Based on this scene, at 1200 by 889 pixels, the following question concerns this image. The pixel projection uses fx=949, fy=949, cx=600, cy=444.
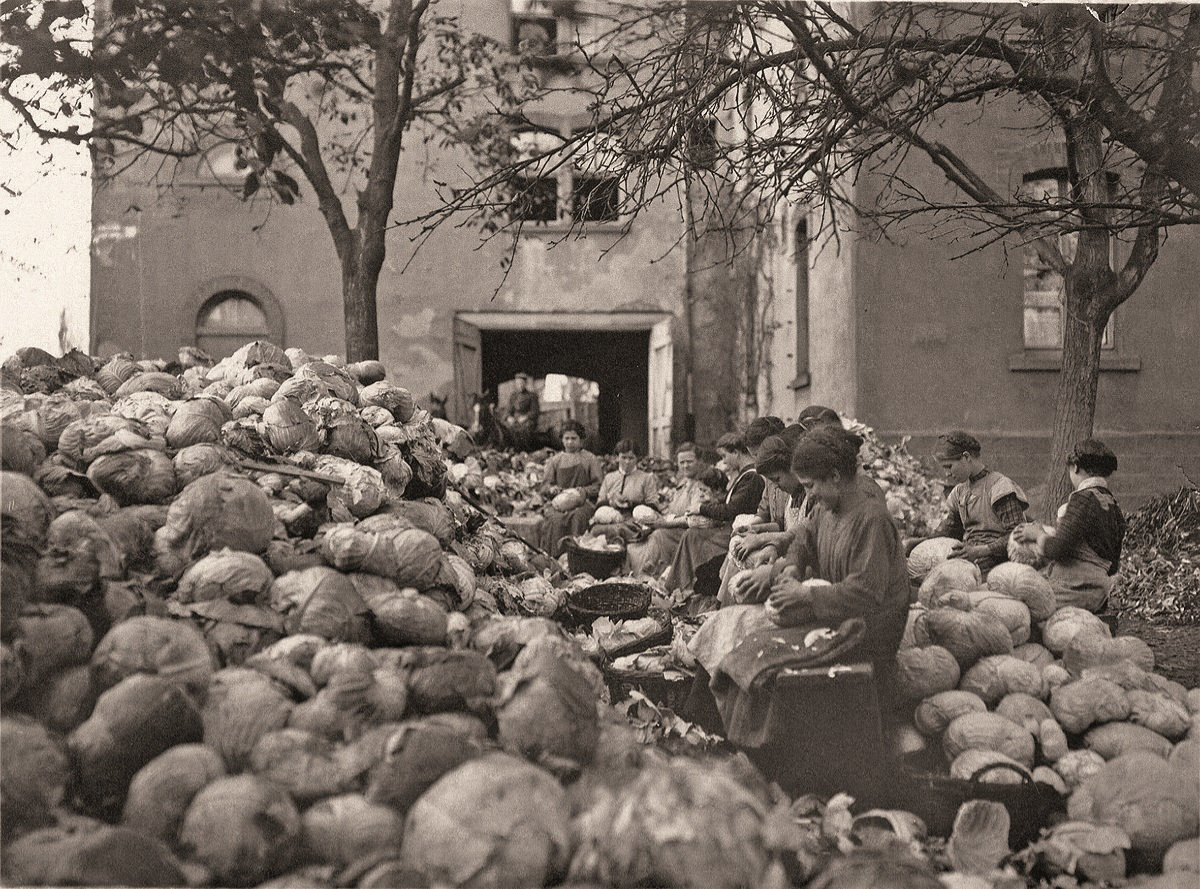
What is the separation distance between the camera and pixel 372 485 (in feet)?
15.9

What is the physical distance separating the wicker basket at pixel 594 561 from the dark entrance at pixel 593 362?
1058 centimetres

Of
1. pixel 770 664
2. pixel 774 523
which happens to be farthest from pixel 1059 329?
pixel 770 664

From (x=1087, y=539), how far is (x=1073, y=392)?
12.4 feet

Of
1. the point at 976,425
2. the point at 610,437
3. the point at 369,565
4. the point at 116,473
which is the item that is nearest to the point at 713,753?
the point at 369,565

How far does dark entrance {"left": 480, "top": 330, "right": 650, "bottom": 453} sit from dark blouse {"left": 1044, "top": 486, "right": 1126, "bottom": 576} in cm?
1440

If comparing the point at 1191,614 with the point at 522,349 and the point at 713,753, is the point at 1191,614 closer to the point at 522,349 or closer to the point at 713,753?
the point at 713,753

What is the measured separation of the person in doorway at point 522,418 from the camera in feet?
52.4

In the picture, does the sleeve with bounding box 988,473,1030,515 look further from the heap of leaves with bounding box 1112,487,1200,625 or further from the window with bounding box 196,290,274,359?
the window with bounding box 196,290,274,359

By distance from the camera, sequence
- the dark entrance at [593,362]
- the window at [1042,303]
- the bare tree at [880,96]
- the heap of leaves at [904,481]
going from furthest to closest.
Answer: the dark entrance at [593,362], the window at [1042,303], the heap of leaves at [904,481], the bare tree at [880,96]

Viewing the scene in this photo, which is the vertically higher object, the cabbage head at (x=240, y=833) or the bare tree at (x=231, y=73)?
the bare tree at (x=231, y=73)

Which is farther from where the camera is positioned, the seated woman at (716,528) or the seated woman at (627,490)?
the seated woman at (627,490)

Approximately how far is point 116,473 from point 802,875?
3264 mm

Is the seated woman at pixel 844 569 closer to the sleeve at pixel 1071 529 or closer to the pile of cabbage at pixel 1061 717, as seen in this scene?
the pile of cabbage at pixel 1061 717

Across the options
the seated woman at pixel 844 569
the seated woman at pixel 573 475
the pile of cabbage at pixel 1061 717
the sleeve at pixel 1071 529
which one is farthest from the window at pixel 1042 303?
the seated woman at pixel 844 569
